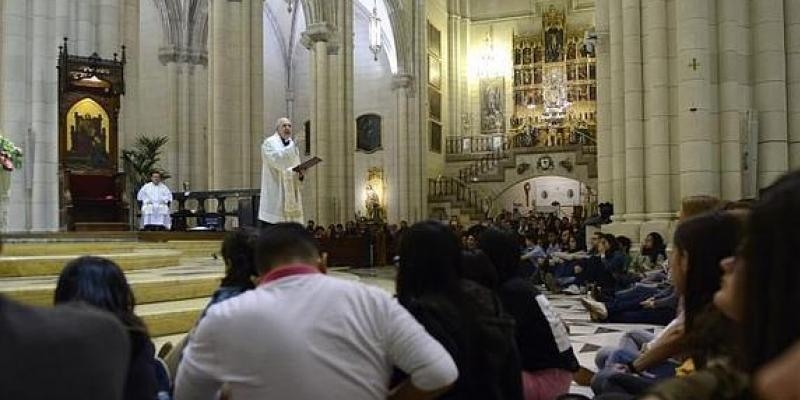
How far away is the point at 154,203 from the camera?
15930 millimetres

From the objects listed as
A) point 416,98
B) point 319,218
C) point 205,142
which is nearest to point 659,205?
point 319,218

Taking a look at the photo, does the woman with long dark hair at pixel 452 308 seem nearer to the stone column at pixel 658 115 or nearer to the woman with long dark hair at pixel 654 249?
the woman with long dark hair at pixel 654 249

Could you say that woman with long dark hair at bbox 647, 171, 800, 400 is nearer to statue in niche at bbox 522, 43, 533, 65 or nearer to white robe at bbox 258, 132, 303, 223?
white robe at bbox 258, 132, 303, 223

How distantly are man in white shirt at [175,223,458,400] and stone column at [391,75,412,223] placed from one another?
85.3 feet

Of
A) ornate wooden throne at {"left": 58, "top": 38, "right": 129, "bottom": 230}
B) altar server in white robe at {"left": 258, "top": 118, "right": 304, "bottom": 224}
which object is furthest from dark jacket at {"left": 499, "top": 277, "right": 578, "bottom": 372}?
ornate wooden throne at {"left": 58, "top": 38, "right": 129, "bottom": 230}

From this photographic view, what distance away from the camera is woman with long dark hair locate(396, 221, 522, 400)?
9.46 ft

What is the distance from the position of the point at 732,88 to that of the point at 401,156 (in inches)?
751

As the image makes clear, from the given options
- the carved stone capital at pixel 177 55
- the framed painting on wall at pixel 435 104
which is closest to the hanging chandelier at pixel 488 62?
the framed painting on wall at pixel 435 104

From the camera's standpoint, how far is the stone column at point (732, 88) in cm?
1002

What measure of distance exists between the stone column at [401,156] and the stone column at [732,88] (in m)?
18.8

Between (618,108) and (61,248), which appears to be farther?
(618,108)

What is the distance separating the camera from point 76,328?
1.23 metres

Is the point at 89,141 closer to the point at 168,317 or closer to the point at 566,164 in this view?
the point at 168,317

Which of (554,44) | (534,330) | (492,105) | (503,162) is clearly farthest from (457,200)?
(534,330)
